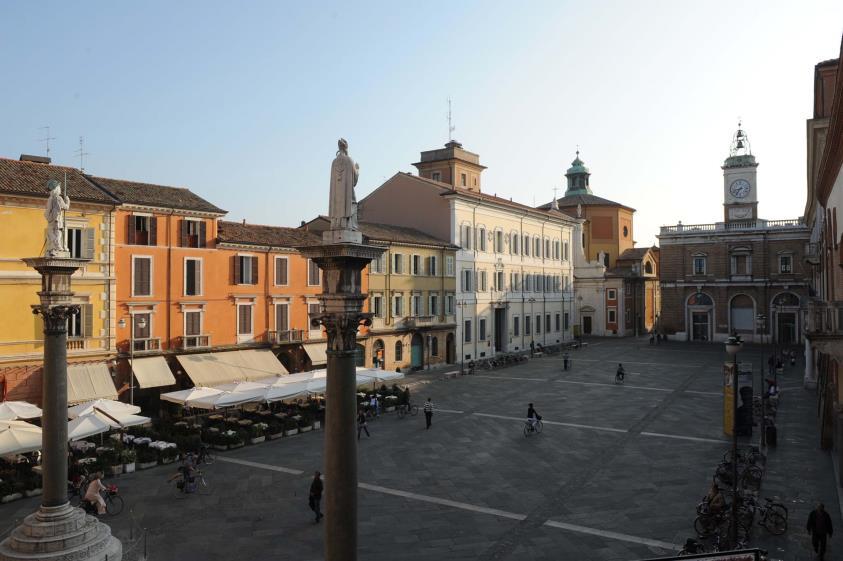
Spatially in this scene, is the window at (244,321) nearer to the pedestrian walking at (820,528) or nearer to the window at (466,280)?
the window at (466,280)

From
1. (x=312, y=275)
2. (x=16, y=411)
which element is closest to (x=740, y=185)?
(x=312, y=275)

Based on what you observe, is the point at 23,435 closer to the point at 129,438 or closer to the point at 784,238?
the point at 129,438

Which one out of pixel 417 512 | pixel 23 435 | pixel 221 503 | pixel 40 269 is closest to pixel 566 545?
pixel 417 512

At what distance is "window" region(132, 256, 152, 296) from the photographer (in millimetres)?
28891

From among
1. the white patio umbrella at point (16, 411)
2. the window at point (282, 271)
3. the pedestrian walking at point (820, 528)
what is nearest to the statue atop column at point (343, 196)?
the pedestrian walking at point (820, 528)

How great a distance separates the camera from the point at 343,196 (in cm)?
935

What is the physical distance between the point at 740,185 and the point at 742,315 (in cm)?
1295

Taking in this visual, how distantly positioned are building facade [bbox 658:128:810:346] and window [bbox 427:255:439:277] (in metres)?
29.2

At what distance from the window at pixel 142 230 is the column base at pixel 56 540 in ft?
57.6

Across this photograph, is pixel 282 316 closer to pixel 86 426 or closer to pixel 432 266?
pixel 432 266

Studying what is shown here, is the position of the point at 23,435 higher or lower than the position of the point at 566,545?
higher

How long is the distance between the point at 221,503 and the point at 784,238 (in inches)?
2218

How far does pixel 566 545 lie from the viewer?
14.4 m

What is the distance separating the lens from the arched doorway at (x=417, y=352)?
43125 mm
